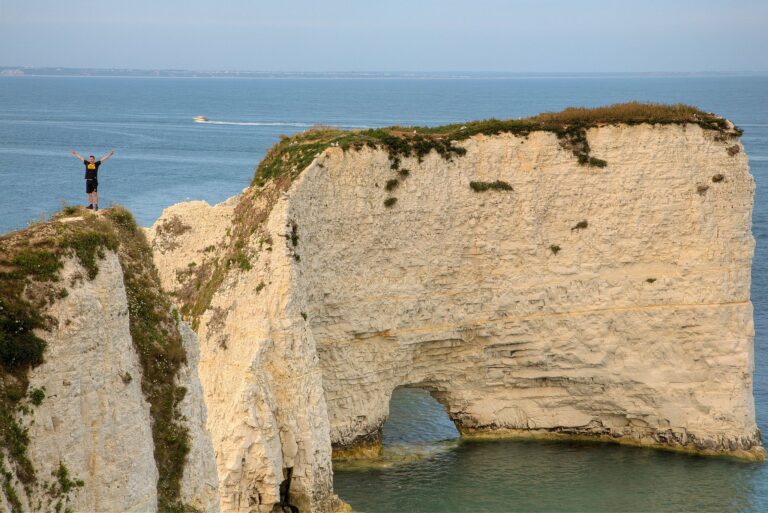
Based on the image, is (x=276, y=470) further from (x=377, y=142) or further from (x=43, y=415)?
(x=43, y=415)

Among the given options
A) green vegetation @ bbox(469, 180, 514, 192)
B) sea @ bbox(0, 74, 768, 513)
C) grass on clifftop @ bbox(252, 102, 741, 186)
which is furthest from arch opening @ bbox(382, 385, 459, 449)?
grass on clifftop @ bbox(252, 102, 741, 186)

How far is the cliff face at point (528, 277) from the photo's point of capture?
33.4m

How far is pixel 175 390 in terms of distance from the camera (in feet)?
60.0

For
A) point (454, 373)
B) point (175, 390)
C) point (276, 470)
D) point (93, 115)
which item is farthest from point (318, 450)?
point (93, 115)

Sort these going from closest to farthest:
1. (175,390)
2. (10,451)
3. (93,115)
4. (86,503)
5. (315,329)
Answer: (10,451) < (86,503) < (175,390) < (315,329) < (93,115)

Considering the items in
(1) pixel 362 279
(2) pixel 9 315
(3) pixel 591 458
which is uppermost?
(2) pixel 9 315

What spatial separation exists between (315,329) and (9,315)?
17.7 meters

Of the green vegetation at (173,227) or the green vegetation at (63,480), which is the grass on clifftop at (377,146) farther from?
the green vegetation at (63,480)

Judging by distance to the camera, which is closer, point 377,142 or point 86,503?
point 86,503

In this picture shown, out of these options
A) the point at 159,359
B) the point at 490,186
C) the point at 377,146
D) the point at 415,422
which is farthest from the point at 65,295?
the point at 415,422

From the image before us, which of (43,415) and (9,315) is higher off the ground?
(9,315)

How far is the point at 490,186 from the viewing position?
35.0 meters

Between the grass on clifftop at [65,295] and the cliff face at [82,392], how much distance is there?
0.06 ft

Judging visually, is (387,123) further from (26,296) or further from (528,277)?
(26,296)
